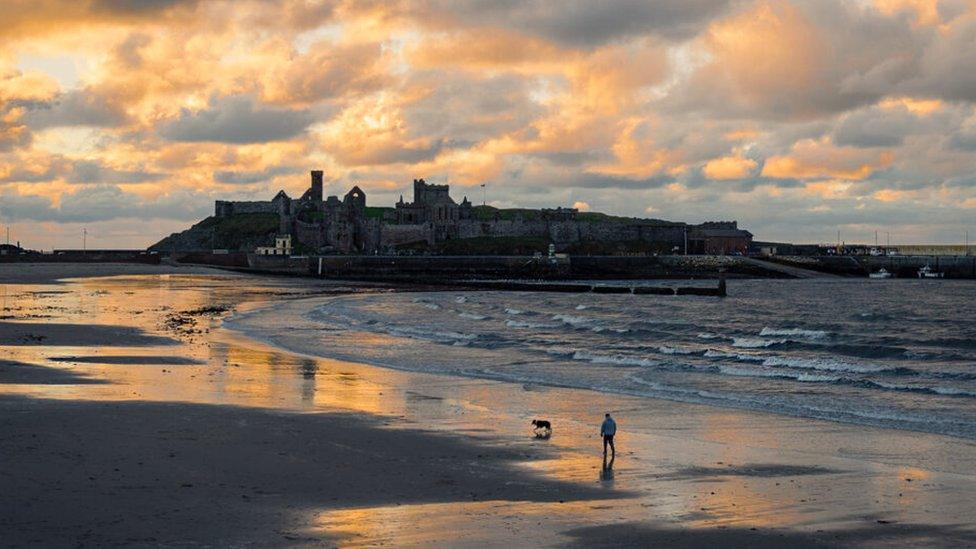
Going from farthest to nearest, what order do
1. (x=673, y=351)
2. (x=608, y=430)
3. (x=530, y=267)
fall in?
(x=530, y=267) < (x=673, y=351) < (x=608, y=430)

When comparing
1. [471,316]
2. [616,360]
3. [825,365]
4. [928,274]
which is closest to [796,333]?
[825,365]

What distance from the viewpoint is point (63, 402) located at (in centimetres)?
2294

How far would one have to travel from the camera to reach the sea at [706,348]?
89.7 ft

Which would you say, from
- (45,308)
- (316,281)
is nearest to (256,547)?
(45,308)

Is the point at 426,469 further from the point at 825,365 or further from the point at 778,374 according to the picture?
the point at 825,365

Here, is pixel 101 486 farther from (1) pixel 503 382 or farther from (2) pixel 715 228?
(2) pixel 715 228

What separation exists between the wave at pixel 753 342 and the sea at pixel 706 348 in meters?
0.11

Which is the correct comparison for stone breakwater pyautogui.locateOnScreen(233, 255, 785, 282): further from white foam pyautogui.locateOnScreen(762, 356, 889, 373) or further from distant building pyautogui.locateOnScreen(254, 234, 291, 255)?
white foam pyautogui.locateOnScreen(762, 356, 889, 373)

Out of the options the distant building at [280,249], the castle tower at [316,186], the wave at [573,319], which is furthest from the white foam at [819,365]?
the castle tower at [316,186]

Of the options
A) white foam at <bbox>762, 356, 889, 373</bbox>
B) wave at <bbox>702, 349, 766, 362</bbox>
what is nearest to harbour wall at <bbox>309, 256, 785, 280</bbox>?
wave at <bbox>702, 349, 766, 362</bbox>

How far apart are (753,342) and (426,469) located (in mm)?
29392

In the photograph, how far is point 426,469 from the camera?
1739 cm

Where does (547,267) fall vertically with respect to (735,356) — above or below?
above

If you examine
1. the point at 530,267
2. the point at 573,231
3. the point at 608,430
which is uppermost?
the point at 573,231
